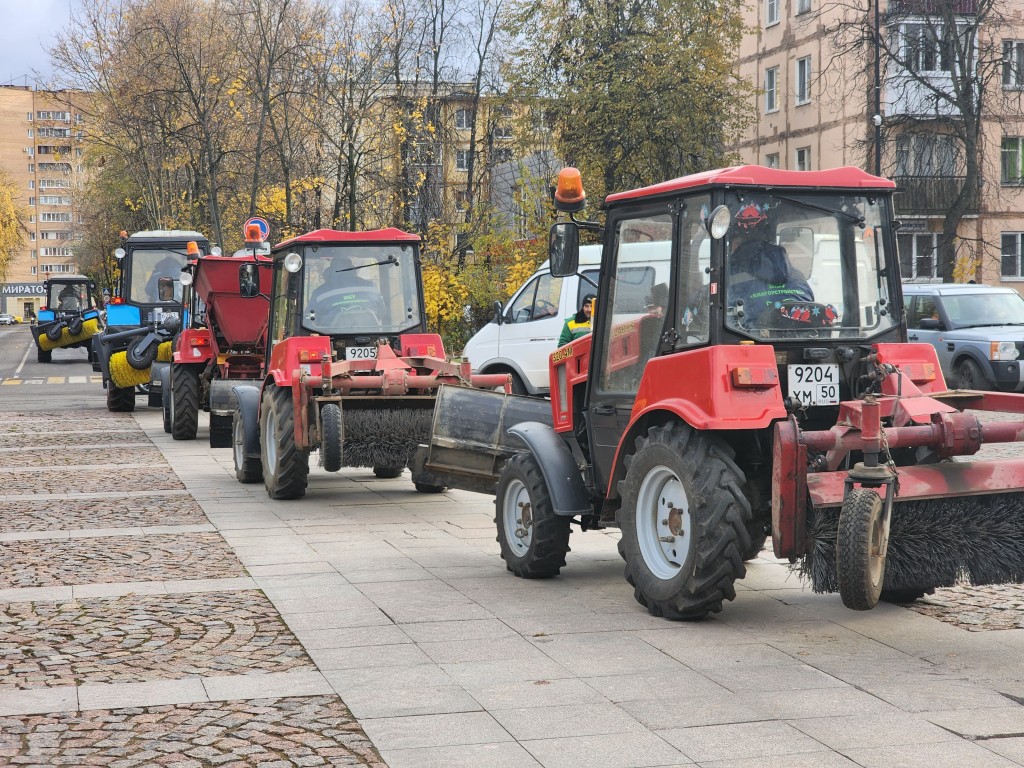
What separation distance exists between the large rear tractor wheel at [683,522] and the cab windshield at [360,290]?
6.38 meters

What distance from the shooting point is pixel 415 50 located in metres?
37.6

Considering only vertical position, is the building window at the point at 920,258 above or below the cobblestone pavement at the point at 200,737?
above

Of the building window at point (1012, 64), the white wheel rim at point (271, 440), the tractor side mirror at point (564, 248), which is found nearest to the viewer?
the tractor side mirror at point (564, 248)

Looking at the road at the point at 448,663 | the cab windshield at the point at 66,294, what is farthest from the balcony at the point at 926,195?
the road at the point at 448,663

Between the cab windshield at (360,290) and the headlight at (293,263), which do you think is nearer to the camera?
the headlight at (293,263)

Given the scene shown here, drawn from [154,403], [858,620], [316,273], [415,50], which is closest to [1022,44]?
[415,50]

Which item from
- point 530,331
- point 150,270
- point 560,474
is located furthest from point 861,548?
point 150,270

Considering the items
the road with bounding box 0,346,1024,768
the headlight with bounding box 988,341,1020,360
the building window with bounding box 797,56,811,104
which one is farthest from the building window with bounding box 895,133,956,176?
the road with bounding box 0,346,1024,768

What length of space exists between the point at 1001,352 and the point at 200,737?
19141mm

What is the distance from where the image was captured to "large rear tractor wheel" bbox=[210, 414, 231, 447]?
16.5 metres

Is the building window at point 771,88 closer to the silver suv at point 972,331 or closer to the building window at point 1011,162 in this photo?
the building window at point 1011,162

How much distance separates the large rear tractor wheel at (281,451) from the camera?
12211 mm

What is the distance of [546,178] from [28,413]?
13200 mm

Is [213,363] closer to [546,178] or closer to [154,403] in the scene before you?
[154,403]
